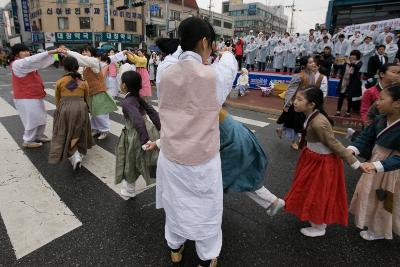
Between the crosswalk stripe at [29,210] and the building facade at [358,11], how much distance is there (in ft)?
46.5

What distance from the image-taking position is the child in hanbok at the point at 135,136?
9.17 ft

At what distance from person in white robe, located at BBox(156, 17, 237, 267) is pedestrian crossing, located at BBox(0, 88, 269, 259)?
1.39m

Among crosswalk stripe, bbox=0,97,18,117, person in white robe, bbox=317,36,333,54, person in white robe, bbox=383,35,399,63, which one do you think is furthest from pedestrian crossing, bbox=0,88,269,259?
person in white robe, bbox=317,36,333,54

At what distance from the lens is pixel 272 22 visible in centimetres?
7994

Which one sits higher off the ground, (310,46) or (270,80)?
(310,46)

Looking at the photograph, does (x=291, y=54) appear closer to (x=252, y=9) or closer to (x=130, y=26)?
(x=130, y=26)

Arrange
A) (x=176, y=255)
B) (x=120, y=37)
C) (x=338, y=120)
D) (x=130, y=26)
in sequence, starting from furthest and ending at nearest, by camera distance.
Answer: (x=130, y=26), (x=120, y=37), (x=338, y=120), (x=176, y=255)

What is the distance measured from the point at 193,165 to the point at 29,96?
4276 millimetres

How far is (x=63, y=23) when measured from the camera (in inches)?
1523

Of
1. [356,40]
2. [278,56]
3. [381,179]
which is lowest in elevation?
[381,179]

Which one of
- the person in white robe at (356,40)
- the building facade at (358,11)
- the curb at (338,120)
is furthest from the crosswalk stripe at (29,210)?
the building facade at (358,11)

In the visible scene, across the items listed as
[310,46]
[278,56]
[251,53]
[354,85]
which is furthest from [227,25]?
[354,85]

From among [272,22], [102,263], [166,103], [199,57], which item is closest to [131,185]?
[102,263]

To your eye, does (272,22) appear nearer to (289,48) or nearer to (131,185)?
(289,48)
